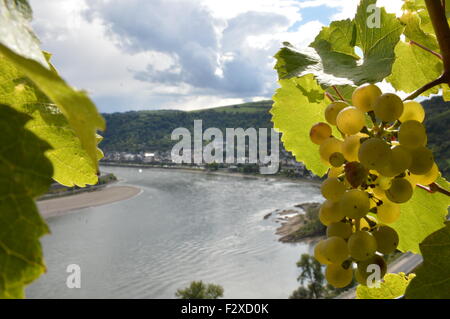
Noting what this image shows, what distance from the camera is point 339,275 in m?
0.37

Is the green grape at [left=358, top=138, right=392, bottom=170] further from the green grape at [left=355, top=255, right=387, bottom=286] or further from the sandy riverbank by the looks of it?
the sandy riverbank

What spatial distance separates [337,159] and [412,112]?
0.26ft

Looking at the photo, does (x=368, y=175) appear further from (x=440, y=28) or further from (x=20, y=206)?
(x=20, y=206)

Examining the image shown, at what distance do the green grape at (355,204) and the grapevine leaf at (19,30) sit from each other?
26 cm

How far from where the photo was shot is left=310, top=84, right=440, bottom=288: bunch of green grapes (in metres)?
0.34

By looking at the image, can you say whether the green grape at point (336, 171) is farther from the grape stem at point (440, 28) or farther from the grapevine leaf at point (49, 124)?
the grapevine leaf at point (49, 124)

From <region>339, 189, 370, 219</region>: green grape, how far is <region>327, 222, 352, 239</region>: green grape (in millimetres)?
32

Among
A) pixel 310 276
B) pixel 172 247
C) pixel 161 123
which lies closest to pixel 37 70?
pixel 310 276

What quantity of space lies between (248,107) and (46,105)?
37.8 metres

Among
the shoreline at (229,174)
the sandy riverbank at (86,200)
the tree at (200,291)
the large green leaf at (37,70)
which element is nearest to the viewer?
the large green leaf at (37,70)

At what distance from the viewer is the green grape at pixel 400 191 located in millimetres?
346

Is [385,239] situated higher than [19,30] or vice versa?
[19,30]

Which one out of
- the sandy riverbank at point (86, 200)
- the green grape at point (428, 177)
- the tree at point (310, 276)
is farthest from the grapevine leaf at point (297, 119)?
the sandy riverbank at point (86, 200)
